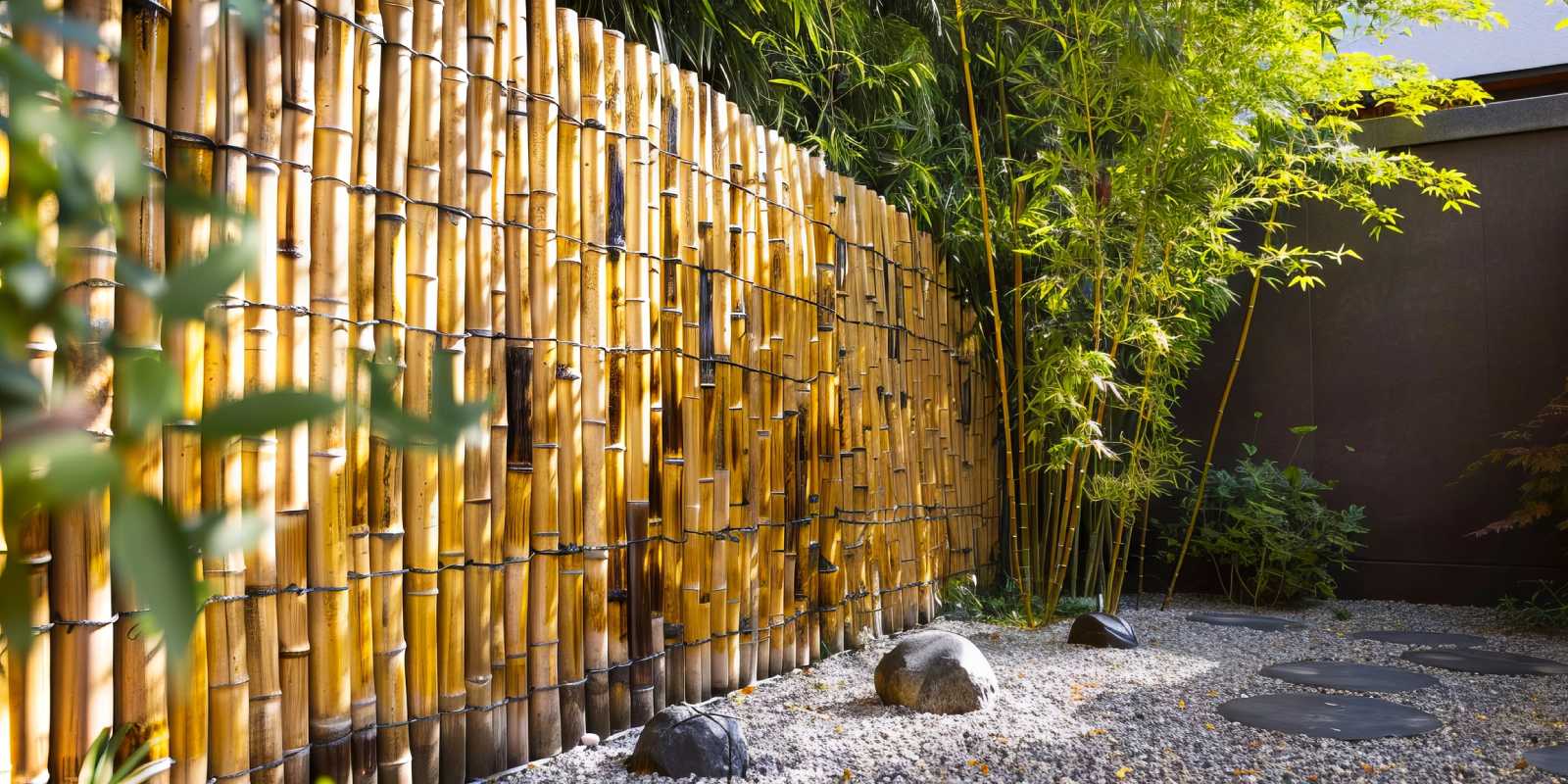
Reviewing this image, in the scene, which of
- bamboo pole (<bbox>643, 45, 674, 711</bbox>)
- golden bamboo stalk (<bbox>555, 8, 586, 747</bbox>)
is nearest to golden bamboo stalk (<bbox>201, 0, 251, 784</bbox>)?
golden bamboo stalk (<bbox>555, 8, 586, 747</bbox>)

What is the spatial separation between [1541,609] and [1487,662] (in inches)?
40.9

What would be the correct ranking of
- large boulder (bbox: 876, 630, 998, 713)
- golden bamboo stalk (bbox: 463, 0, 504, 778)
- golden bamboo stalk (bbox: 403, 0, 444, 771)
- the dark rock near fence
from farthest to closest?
1. the dark rock near fence
2. large boulder (bbox: 876, 630, 998, 713)
3. golden bamboo stalk (bbox: 463, 0, 504, 778)
4. golden bamboo stalk (bbox: 403, 0, 444, 771)

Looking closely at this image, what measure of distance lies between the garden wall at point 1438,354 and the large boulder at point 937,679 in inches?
109

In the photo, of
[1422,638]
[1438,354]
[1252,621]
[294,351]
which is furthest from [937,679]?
[1438,354]

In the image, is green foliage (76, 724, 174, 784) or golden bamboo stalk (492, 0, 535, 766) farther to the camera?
golden bamboo stalk (492, 0, 535, 766)

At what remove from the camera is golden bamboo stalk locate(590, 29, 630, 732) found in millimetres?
2205

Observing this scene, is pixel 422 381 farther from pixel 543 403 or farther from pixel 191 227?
pixel 191 227

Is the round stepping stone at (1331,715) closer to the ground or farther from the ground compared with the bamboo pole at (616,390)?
closer to the ground

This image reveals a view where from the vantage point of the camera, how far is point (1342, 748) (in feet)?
7.59

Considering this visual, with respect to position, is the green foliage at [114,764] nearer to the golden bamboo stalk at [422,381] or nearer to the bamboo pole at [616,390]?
the golden bamboo stalk at [422,381]

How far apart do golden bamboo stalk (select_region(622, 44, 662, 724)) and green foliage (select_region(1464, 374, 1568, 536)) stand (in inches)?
129

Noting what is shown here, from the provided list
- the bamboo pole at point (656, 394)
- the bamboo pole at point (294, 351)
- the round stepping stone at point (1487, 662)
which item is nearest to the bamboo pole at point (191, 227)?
the bamboo pole at point (294, 351)

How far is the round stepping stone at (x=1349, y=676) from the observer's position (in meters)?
2.94

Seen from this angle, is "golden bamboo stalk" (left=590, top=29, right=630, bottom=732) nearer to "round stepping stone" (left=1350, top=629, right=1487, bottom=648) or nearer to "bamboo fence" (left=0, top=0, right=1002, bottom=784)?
"bamboo fence" (left=0, top=0, right=1002, bottom=784)
